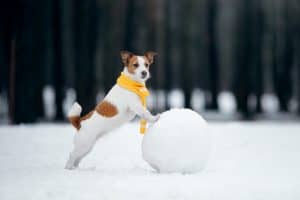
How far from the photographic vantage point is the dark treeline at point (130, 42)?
19984mm

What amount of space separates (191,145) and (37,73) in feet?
43.1

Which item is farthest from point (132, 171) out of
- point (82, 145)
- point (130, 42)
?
point (130, 42)

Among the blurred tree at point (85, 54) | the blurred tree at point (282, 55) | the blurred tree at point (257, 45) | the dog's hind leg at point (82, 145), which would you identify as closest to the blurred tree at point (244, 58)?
the blurred tree at point (257, 45)

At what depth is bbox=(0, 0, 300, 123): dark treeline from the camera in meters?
20.0

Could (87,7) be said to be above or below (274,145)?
above

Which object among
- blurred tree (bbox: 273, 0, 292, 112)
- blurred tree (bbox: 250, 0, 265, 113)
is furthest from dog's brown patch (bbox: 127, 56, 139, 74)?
blurred tree (bbox: 273, 0, 292, 112)

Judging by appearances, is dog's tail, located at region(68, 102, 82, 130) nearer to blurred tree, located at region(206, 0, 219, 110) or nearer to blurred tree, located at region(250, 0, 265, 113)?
blurred tree, located at region(250, 0, 265, 113)

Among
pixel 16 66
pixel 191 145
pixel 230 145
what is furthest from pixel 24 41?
pixel 191 145

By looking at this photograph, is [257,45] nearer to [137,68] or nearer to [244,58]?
[244,58]

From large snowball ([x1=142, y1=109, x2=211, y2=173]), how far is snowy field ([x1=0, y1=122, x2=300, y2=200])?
A: 0.69ft

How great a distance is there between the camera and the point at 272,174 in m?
9.49

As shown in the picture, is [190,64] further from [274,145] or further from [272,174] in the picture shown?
[272,174]

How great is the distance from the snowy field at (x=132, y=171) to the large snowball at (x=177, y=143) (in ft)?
0.69

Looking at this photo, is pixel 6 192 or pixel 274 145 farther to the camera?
pixel 274 145
